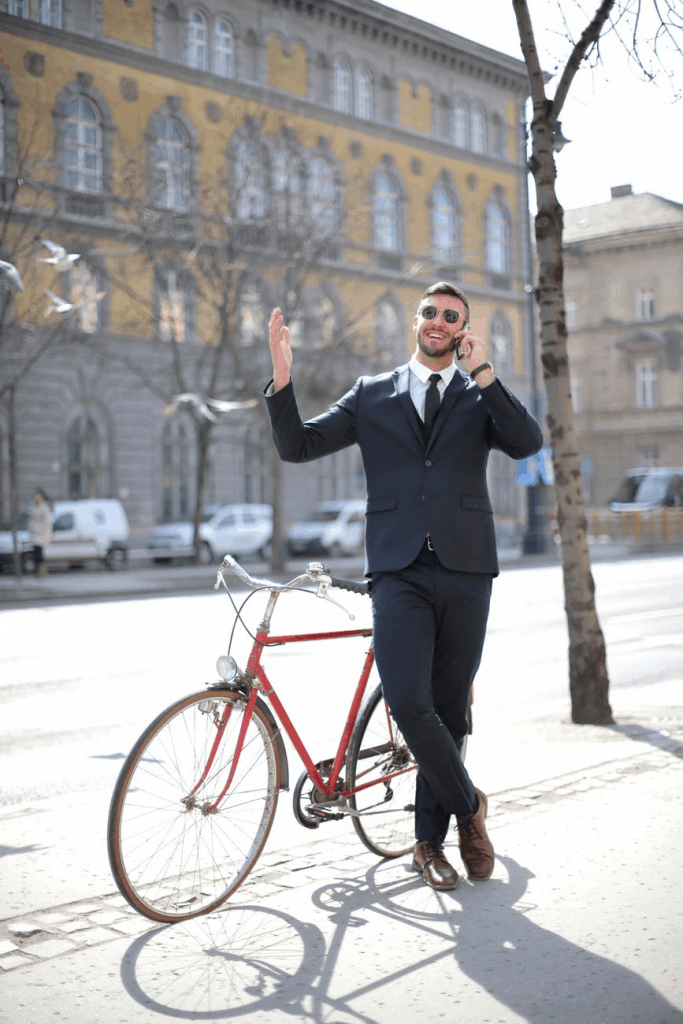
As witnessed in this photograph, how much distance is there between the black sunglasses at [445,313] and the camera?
4309mm

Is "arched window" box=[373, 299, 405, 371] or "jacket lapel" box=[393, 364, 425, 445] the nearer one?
"jacket lapel" box=[393, 364, 425, 445]

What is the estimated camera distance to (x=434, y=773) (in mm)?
4250

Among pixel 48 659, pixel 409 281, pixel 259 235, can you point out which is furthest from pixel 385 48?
pixel 48 659

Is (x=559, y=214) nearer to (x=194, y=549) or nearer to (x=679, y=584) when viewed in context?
(x=679, y=584)

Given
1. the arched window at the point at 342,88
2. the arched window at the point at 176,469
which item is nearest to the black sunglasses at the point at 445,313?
the arched window at the point at 176,469

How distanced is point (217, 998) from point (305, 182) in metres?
29.2

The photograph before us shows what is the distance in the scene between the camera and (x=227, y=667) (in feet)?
13.8

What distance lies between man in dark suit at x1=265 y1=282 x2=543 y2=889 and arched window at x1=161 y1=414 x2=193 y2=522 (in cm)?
3423

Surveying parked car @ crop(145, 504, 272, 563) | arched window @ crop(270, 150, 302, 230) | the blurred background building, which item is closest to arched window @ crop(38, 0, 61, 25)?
the blurred background building

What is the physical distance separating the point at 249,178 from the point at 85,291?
524cm

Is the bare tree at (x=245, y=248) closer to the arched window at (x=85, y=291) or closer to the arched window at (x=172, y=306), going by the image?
the arched window at (x=172, y=306)

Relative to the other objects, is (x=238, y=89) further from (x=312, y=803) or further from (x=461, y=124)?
(x=312, y=803)

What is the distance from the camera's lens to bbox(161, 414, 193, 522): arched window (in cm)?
3844

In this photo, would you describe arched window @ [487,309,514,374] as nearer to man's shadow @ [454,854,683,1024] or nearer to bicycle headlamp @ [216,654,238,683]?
bicycle headlamp @ [216,654,238,683]
